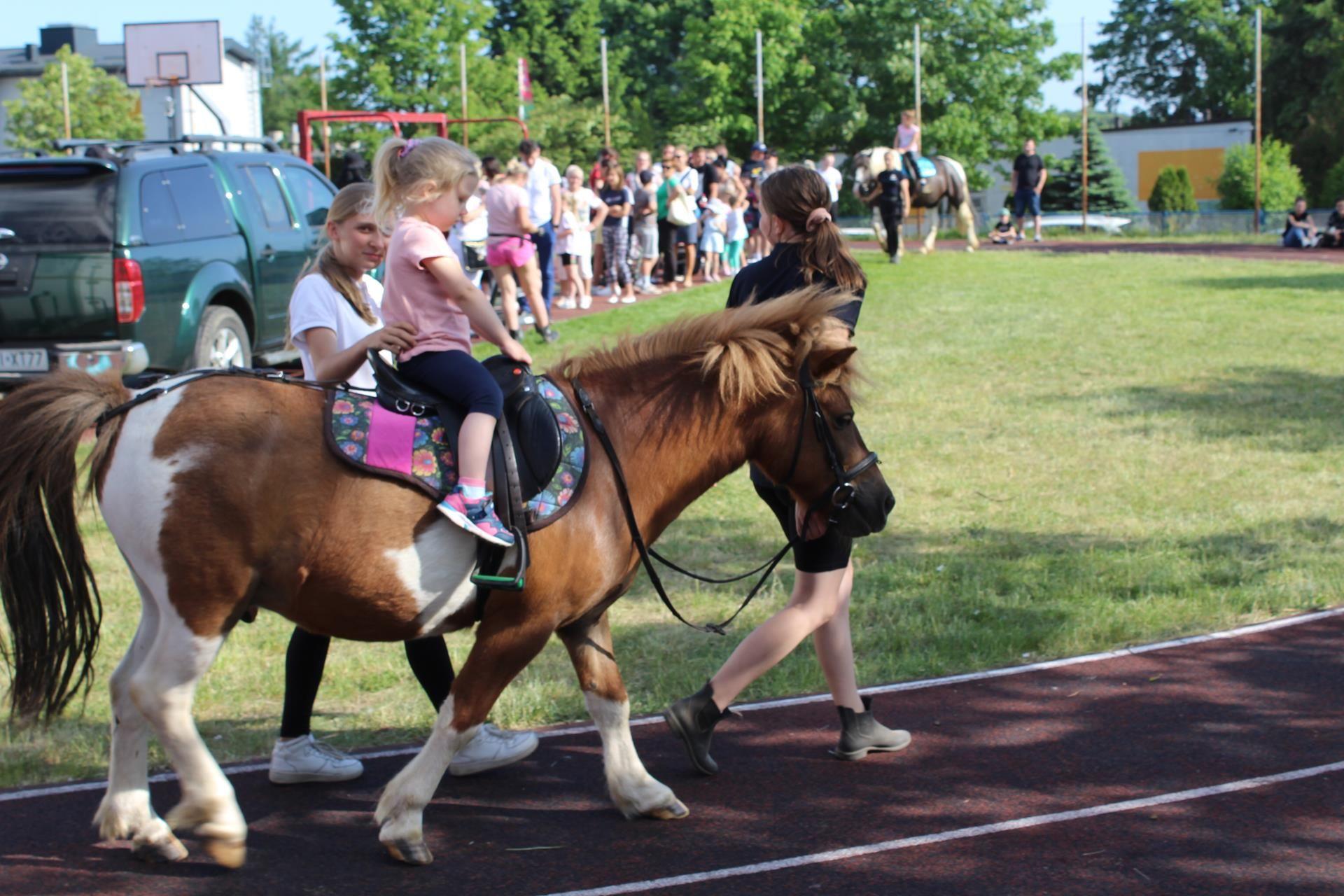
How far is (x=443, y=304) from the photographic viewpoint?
409 cm

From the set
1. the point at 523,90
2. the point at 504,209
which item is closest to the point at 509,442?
the point at 504,209

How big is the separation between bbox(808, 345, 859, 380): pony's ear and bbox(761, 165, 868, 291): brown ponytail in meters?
0.40

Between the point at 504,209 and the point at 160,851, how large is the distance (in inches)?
417

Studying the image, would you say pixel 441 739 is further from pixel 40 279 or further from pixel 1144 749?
pixel 40 279

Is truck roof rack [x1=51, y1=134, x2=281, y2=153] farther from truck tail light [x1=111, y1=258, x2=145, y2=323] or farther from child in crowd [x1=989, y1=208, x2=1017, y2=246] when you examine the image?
child in crowd [x1=989, y1=208, x2=1017, y2=246]

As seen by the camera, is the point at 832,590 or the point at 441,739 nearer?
the point at 441,739

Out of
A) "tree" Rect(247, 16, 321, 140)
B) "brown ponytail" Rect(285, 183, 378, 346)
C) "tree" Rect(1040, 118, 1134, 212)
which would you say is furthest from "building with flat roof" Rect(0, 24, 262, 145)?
"brown ponytail" Rect(285, 183, 378, 346)

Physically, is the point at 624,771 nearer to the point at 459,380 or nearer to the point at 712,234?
the point at 459,380

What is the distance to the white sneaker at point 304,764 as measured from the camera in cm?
483

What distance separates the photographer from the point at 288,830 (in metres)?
4.48

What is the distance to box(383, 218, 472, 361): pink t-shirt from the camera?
4.02m

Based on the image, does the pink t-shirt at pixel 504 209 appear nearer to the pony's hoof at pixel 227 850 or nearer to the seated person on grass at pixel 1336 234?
the pony's hoof at pixel 227 850

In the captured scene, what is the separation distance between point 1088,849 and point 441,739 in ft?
6.85

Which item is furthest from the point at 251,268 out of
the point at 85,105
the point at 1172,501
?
the point at 85,105
